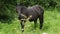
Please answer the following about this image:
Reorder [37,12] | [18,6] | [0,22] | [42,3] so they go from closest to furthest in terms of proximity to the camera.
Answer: [18,6] → [37,12] → [0,22] → [42,3]

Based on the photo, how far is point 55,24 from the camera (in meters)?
11.5

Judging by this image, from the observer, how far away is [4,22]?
11.8m

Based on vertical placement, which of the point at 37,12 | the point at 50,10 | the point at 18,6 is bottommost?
the point at 50,10

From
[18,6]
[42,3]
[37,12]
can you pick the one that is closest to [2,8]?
[37,12]

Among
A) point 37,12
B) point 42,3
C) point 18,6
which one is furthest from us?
point 42,3

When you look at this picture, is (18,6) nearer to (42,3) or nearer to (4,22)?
(4,22)

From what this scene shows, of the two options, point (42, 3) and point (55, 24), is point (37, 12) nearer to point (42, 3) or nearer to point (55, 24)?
point (55, 24)

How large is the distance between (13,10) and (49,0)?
212 inches

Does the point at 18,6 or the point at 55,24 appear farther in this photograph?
the point at 55,24

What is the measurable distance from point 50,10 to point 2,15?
514cm

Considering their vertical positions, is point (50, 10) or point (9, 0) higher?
point (9, 0)

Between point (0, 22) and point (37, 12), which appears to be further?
point (0, 22)

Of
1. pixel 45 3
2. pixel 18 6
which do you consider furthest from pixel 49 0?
pixel 18 6

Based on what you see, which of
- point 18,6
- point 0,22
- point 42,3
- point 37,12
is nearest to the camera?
point 18,6
